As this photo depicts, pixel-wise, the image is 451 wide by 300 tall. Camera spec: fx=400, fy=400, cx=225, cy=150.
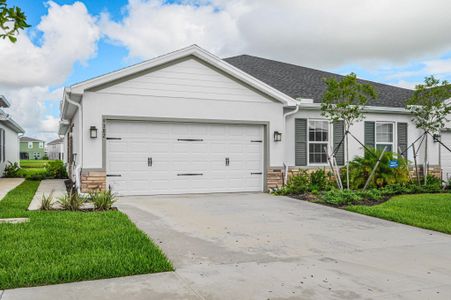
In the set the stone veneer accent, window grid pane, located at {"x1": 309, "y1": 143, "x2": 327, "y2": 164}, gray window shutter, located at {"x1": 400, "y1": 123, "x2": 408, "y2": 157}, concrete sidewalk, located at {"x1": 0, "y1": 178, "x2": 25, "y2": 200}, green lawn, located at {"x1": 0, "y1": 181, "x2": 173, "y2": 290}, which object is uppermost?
gray window shutter, located at {"x1": 400, "y1": 123, "x2": 408, "y2": 157}

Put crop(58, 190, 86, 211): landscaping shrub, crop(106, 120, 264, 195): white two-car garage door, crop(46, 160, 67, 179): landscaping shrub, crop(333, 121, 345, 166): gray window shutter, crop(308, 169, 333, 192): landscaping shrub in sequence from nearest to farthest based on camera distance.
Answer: crop(58, 190, 86, 211): landscaping shrub, crop(106, 120, 264, 195): white two-car garage door, crop(308, 169, 333, 192): landscaping shrub, crop(333, 121, 345, 166): gray window shutter, crop(46, 160, 67, 179): landscaping shrub

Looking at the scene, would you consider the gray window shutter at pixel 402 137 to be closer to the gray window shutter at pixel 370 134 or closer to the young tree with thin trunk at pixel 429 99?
the gray window shutter at pixel 370 134

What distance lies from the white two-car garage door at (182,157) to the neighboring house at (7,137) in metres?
9.71

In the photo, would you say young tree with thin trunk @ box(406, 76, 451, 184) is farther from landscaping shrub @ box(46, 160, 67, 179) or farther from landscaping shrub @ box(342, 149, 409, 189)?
landscaping shrub @ box(46, 160, 67, 179)

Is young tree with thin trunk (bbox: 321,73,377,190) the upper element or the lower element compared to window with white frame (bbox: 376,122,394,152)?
upper

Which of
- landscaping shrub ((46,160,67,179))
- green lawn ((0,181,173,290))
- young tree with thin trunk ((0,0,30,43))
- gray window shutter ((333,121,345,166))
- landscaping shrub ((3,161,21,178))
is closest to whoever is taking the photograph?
young tree with thin trunk ((0,0,30,43))

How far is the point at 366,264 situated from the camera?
4938 millimetres

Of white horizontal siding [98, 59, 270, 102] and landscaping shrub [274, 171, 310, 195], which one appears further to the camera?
landscaping shrub [274, 171, 310, 195]

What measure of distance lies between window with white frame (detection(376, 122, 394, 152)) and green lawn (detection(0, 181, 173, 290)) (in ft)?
34.3

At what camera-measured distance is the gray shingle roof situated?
14.4m

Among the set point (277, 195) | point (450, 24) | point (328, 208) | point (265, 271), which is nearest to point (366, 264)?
point (265, 271)

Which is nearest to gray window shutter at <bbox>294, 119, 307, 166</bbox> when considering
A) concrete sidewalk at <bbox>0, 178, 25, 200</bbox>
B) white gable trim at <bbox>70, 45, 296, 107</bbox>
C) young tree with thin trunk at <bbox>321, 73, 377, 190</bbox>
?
white gable trim at <bbox>70, 45, 296, 107</bbox>

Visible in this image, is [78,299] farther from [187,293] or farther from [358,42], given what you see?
[358,42]

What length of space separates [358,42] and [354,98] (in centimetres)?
735
